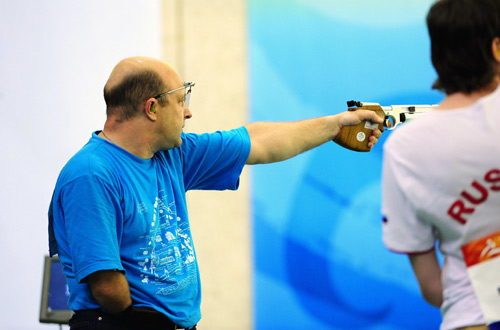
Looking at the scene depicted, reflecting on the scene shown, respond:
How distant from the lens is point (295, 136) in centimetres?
237

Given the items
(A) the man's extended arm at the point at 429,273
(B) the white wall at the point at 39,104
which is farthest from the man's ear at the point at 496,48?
(B) the white wall at the point at 39,104

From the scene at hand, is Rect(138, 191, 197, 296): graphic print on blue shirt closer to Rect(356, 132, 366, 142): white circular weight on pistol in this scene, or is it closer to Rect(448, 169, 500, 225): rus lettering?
Rect(356, 132, 366, 142): white circular weight on pistol

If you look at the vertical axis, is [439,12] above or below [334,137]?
above

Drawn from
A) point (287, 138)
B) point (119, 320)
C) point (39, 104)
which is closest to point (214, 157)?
point (287, 138)

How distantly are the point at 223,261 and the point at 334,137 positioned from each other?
2.32 m

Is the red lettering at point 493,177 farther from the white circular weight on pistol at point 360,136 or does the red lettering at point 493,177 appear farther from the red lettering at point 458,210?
the white circular weight on pistol at point 360,136

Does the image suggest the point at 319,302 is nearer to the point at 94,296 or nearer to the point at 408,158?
the point at 94,296

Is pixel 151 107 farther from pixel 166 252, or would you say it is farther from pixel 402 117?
pixel 402 117

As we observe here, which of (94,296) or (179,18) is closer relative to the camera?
(94,296)

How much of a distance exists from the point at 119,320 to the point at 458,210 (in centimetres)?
111

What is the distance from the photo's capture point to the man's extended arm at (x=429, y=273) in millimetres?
1399

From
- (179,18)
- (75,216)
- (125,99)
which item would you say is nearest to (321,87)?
(179,18)

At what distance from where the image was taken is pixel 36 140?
4.24m

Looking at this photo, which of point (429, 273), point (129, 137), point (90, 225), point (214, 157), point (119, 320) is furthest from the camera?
point (214, 157)
